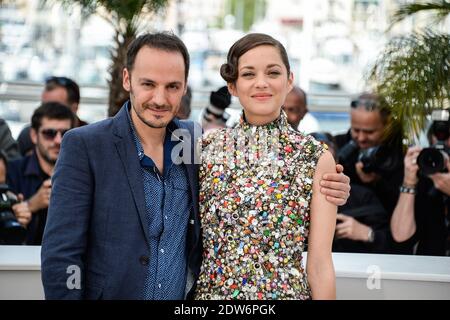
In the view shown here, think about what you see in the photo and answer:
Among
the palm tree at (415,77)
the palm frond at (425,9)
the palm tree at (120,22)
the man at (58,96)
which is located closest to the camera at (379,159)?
the palm tree at (415,77)

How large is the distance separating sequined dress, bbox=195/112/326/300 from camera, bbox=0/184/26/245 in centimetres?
197

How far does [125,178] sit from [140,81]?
36cm

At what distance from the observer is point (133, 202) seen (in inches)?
105

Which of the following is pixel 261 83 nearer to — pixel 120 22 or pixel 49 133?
pixel 49 133

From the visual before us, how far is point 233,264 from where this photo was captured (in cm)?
267

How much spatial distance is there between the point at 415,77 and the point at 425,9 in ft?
2.25

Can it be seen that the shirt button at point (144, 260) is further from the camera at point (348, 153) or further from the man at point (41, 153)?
the camera at point (348, 153)

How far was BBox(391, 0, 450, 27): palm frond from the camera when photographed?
5.66m

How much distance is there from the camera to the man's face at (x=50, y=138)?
17.8ft

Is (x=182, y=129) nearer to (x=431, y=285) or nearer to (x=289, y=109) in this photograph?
(x=431, y=285)

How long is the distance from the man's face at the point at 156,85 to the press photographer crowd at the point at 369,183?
194cm
